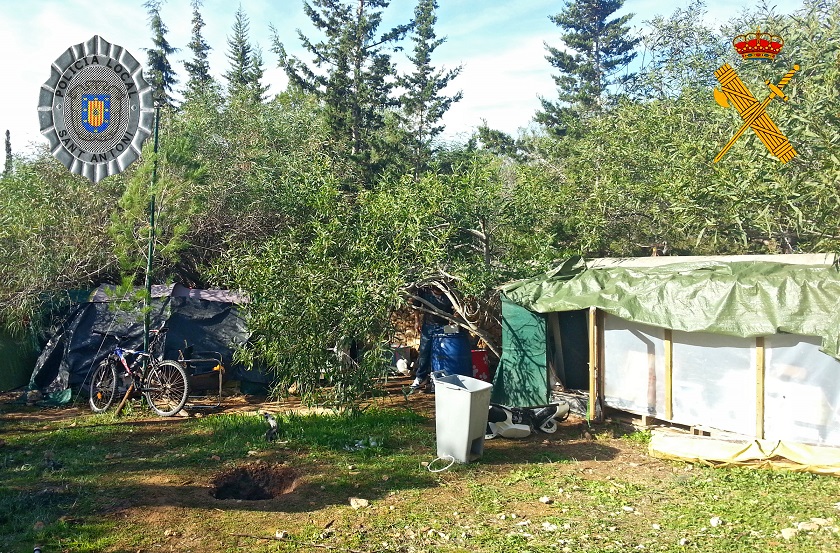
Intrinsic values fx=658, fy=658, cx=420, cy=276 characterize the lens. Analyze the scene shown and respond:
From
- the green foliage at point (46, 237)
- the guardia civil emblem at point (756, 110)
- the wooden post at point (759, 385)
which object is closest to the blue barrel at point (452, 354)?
the wooden post at point (759, 385)

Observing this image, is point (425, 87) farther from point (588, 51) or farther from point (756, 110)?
point (756, 110)

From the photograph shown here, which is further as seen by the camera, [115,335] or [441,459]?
[115,335]

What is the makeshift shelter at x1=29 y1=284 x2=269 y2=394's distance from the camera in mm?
10141

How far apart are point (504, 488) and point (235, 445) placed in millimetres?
3187

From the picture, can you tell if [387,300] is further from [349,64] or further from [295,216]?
[349,64]

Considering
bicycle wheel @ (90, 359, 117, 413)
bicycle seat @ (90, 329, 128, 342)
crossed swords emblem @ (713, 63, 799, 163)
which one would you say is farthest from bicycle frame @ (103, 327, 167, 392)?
crossed swords emblem @ (713, 63, 799, 163)

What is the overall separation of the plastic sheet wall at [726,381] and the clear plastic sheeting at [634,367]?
0.01 meters

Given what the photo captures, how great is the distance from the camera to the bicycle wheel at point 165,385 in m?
9.14

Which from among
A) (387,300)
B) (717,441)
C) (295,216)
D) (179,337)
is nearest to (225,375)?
(179,337)

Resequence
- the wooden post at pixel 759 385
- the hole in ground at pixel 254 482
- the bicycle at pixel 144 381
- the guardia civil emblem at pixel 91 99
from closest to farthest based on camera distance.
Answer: the hole in ground at pixel 254 482
the wooden post at pixel 759 385
the guardia civil emblem at pixel 91 99
the bicycle at pixel 144 381

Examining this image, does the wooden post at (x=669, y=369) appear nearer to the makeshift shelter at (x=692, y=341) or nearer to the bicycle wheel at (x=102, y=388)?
the makeshift shelter at (x=692, y=341)

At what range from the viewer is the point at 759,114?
9203 millimetres

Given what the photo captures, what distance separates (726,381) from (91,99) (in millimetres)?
8694

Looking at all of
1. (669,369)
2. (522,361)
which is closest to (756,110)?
(669,369)
